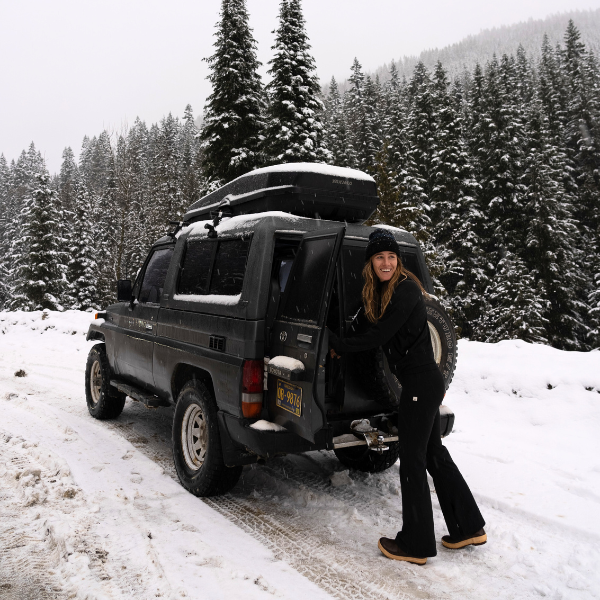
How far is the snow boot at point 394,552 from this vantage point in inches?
118

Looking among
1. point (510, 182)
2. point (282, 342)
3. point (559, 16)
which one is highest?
point (559, 16)

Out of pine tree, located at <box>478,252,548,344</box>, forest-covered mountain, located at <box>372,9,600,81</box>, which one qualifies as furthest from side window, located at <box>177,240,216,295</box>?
forest-covered mountain, located at <box>372,9,600,81</box>

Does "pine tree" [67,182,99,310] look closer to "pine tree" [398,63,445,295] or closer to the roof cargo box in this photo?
"pine tree" [398,63,445,295]

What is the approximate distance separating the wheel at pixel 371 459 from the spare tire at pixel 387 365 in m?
1.10

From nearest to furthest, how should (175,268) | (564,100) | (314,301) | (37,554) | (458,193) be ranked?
(37,554), (314,301), (175,268), (458,193), (564,100)

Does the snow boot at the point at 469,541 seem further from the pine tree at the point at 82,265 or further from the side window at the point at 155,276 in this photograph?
the pine tree at the point at 82,265

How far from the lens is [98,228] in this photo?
47.3 meters

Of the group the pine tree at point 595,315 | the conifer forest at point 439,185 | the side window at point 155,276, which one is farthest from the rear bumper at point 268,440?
the pine tree at point 595,315

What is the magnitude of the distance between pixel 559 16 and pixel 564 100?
193 metres

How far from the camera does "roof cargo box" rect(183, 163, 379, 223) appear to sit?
4.12m

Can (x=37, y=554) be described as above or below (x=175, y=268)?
below

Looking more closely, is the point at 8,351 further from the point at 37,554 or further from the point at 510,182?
the point at 510,182

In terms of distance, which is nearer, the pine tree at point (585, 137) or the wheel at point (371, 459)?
the wheel at point (371, 459)

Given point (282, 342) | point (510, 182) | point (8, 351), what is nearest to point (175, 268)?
point (282, 342)
